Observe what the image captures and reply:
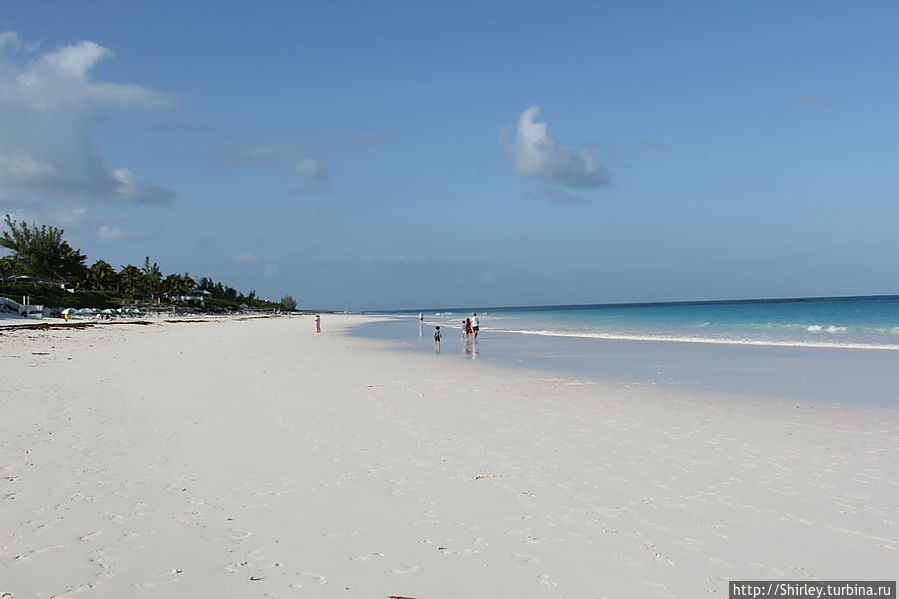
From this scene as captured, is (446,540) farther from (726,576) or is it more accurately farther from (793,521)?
(793,521)

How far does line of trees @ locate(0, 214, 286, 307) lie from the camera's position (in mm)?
82062

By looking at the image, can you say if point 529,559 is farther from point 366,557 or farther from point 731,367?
point 731,367

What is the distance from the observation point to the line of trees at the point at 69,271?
8206 centimetres

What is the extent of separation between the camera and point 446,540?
4383 millimetres

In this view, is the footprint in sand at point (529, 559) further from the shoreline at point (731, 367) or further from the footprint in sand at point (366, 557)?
the shoreline at point (731, 367)

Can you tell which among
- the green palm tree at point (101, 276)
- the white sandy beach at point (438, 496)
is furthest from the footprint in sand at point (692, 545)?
the green palm tree at point (101, 276)

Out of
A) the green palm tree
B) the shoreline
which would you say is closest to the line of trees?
the green palm tree

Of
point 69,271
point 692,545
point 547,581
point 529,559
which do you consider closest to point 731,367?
point 692,545

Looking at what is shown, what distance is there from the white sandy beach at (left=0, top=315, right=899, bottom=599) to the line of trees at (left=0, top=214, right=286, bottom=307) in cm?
7868

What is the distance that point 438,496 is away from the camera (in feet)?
17.8

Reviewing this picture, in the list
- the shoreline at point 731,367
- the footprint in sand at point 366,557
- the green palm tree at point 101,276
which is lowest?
the shoreline at point 731,367

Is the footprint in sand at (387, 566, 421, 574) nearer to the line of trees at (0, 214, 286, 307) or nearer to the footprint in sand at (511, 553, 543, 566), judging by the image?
the footprint in sand at (511, 553, 543, 566)

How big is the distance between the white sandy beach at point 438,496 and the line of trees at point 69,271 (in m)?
78.7

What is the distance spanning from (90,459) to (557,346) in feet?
75.3
